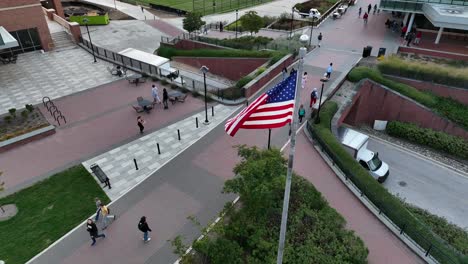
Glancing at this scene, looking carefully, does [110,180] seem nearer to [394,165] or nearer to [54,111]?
[54,111]

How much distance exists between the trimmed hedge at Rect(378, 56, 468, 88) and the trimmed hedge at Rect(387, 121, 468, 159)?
4.01 metres

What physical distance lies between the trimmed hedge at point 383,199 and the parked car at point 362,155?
1.17 m

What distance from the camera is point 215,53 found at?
92.3ft

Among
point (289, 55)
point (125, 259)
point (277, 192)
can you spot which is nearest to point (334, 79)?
point (289, 55)

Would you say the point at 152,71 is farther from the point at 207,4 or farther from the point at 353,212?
the point at 207,4

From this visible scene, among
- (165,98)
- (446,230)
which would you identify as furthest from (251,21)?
(446,230)

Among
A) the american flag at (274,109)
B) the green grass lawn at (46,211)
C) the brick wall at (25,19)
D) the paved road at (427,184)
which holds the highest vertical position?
the american flag at (274,109)

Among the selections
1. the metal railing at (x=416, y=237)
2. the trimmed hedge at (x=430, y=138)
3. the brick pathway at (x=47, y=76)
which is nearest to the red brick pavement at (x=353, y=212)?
the metal railing at (x=416, y=237)

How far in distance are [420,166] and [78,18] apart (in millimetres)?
39539

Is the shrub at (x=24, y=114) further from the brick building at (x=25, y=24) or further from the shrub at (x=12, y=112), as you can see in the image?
the brick building at (x=25, y=24)

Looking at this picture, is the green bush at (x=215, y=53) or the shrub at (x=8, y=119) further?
the green bush at (x=215, y=53)

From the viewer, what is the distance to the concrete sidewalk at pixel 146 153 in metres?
14.3

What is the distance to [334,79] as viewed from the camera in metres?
22.1

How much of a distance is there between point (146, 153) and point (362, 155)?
36.1 feet
